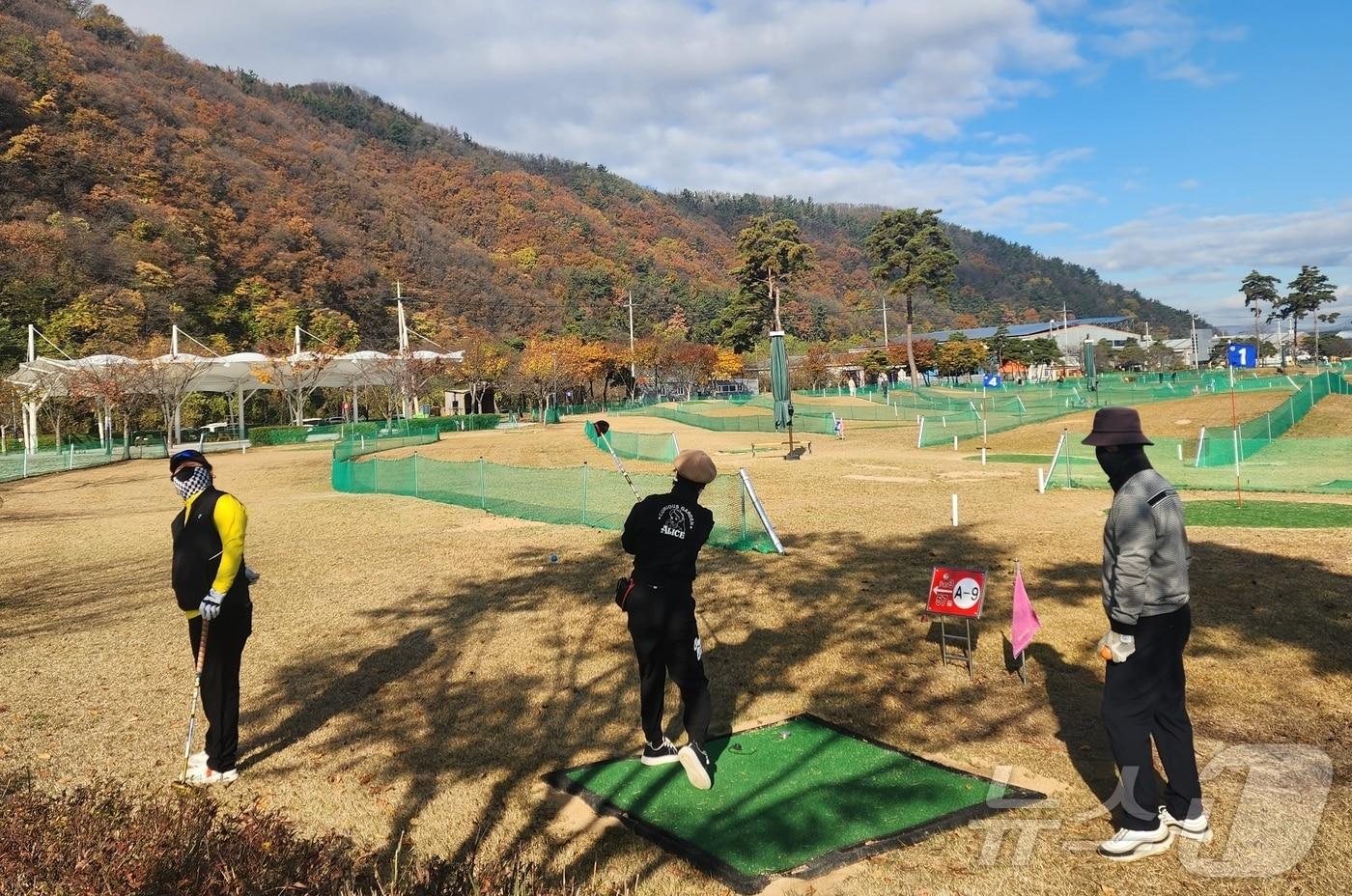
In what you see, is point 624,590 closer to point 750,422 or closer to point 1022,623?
point 1022,623

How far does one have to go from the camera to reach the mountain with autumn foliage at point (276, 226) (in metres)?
70.7

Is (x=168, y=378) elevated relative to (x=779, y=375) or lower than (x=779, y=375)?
elevated

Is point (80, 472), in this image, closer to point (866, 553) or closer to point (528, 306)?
point (866, 553)

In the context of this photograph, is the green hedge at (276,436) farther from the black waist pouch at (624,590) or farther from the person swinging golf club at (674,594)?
the person swinging golf club at (674,594)

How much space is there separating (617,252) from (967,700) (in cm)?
14309

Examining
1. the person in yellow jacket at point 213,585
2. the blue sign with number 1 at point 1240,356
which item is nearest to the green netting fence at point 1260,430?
the blue sign with number 1 at point 1240,356

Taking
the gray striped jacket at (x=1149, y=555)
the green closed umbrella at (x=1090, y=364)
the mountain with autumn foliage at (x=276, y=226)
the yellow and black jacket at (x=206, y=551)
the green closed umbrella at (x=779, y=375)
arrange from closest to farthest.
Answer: the gray striped jacket at (x=1149, y=555), the yellow and black jacket at (x=206, y=551), the green closed umbrella at (x=779, y=375), the green closed umbrella at (x=1090, y=364), the mountain with autumn foliage at (x=276, y=226)

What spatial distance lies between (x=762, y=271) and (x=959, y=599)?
2723 inches

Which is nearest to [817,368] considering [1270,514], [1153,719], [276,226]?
[276,226]

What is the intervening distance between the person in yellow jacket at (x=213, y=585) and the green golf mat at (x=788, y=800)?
208 cm

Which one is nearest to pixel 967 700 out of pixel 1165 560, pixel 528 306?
pixel 1165 560

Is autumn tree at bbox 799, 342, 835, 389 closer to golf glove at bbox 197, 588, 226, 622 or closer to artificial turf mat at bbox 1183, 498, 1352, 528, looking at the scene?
artificial turf mat at bbox 1183, 498, 1352, 528

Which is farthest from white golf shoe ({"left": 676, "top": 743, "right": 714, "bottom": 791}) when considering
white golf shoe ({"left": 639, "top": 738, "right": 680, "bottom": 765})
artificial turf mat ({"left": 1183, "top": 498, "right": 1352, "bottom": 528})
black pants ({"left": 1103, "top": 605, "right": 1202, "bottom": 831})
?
artificial turf mat ({"left": 1183, "top": 498, "right": 1352, "bottom": 528})

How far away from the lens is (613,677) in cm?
725
